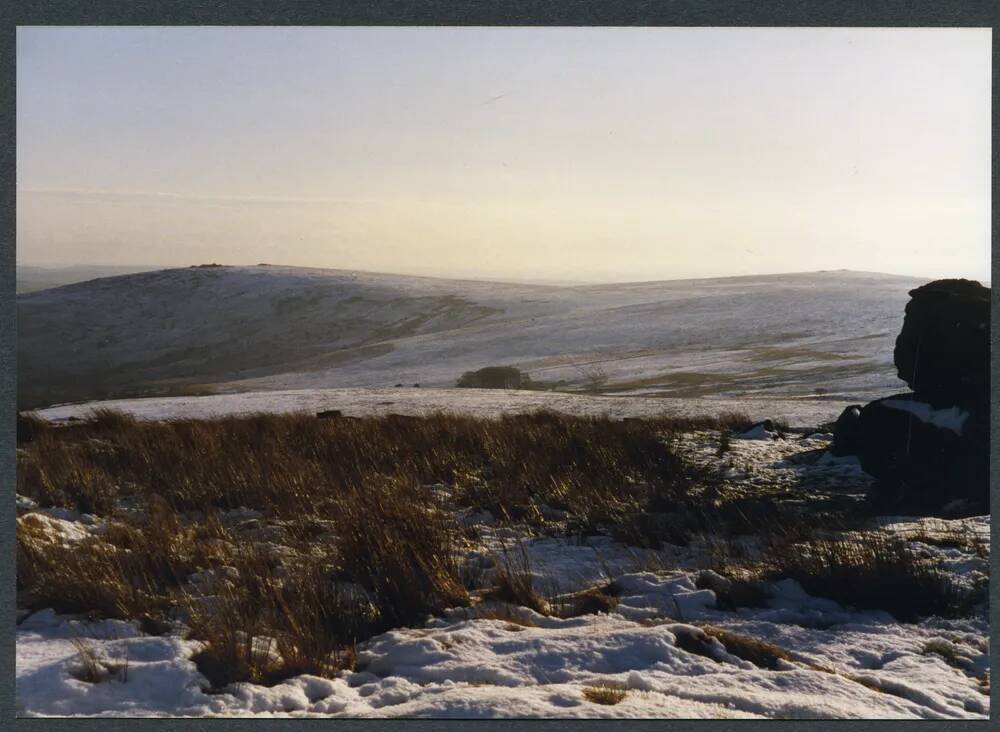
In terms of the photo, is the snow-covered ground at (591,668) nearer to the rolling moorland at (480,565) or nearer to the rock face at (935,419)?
the rolling moorland at (480,565)

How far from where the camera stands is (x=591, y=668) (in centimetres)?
344

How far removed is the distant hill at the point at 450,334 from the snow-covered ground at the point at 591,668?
18.0 feet

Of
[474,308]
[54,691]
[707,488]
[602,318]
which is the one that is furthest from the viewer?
[474,308]

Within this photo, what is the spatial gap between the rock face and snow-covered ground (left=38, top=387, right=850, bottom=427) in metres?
1.72

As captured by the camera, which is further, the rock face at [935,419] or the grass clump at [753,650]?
the rock face at [935,419]

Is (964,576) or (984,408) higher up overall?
(984,408)

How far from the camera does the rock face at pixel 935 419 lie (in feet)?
17.9

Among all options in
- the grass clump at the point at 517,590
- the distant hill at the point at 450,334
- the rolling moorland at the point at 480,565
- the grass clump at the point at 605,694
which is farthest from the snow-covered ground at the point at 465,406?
the grass clump at the point at 605,694

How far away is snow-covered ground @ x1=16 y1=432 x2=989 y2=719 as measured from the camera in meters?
3.23

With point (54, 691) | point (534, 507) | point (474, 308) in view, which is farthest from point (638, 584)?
point (474, 308)

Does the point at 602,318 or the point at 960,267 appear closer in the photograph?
the point at 960,267
